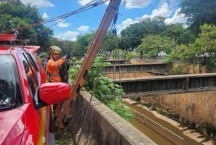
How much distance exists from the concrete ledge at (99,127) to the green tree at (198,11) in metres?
36.3

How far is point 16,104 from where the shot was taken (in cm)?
288

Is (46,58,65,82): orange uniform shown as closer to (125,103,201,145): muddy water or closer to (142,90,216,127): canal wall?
(125,103,201,145): muddy water

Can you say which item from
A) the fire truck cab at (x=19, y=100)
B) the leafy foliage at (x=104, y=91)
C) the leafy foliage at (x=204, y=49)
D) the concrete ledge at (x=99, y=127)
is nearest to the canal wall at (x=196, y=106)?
the leafy foliage at (x=204, y=49)

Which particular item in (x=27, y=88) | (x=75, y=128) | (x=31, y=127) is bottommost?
(x=75, y=128)

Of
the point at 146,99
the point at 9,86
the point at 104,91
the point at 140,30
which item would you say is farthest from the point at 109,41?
the point at 140,30

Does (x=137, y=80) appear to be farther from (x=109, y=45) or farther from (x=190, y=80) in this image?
(x=109, y=45)

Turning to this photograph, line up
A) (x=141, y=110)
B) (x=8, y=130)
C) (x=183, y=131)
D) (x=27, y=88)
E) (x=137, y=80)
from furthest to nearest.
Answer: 1. (x=141, y=110)
2. (x=183, y=131)
3. (x=137, y=80)
4. (x=27, y=88)
5. (x=8, y=130)

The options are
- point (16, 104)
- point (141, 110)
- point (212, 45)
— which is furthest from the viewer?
point (141, 110)

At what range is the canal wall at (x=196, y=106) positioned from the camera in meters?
21.6

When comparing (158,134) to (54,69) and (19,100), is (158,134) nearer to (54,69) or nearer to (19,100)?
(54,69)

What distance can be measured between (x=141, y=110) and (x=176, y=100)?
470 cm

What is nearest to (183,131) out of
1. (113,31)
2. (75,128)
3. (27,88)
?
(75,128)

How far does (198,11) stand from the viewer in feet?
138

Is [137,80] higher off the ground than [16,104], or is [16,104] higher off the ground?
[16,104]
